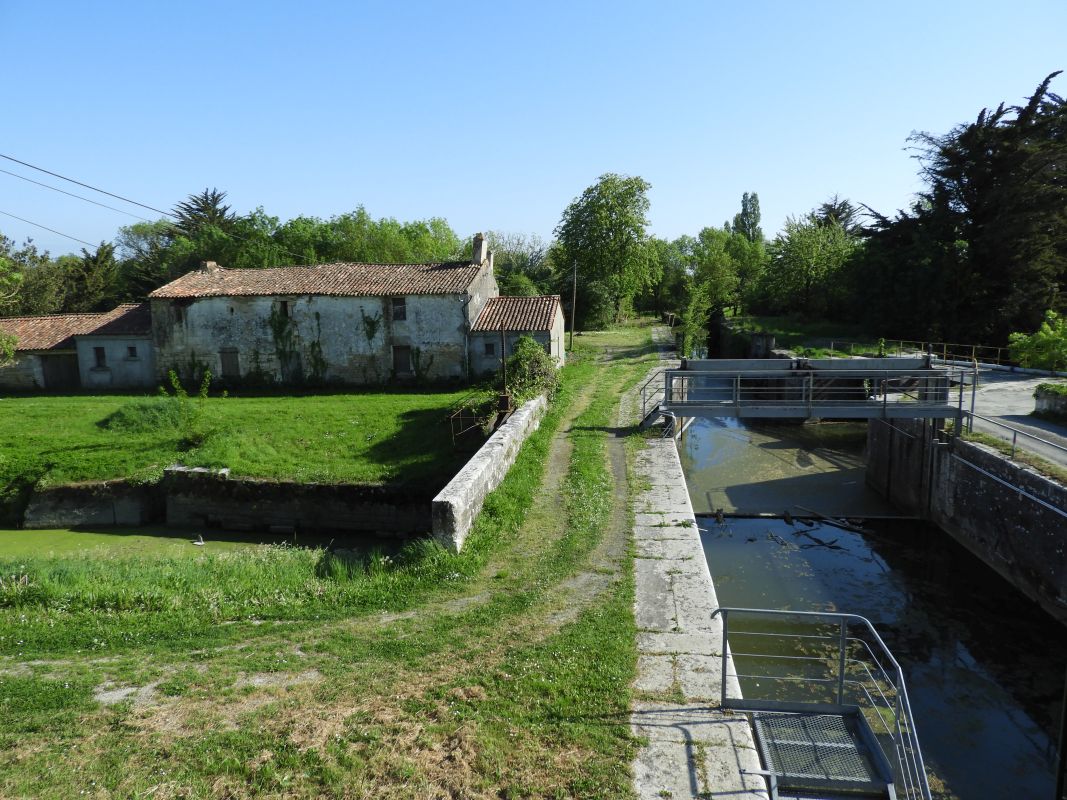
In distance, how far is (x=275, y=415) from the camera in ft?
74.3

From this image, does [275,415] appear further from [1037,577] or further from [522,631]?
[1037,577]

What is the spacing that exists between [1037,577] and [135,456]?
21.9 meters

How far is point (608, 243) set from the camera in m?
51.7

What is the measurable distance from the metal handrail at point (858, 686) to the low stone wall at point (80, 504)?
1575 centimetres

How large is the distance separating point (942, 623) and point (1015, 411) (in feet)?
29.0

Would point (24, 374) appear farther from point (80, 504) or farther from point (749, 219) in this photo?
point (749, 219)

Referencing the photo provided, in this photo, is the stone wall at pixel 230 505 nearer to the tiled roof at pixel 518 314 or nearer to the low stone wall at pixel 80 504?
the low stone wall at pixel 80 504

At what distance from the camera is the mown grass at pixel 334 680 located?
555 cm

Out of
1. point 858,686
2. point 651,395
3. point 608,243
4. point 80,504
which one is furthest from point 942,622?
point 608,243

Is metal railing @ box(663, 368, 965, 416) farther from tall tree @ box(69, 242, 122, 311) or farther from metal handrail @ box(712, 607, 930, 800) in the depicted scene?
tall tree @ box(69, 242, 122, 311)

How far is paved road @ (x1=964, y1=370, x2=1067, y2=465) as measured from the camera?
1410 cm

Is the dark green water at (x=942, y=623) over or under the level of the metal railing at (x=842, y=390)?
under

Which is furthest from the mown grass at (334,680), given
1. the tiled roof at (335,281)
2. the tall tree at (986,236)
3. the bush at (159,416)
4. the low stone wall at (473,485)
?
the tall tree at (986,236)

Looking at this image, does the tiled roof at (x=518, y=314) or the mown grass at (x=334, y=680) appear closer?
the mown grass at (x=334, y=680)
